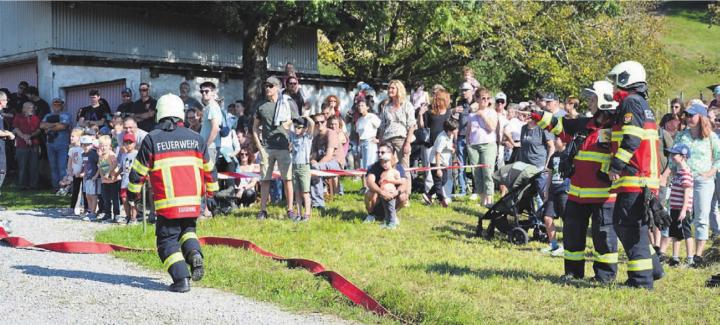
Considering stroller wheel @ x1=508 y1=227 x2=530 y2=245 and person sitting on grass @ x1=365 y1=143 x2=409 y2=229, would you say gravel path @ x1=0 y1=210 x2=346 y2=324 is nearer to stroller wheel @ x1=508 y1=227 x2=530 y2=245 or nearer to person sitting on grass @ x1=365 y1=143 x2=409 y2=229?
person sitting on grass @ x1=365 y1=143 x2=409 y2=229

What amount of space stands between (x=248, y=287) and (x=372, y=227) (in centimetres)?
411

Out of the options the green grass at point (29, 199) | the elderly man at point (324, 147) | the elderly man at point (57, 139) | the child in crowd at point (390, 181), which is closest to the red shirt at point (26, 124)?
the elderly man at point (57, 139)

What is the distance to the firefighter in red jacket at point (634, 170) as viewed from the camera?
824cm

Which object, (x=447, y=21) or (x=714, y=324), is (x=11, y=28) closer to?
(x=447, y=21)

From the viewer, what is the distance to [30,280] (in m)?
8.59

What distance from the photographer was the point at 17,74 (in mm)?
22516

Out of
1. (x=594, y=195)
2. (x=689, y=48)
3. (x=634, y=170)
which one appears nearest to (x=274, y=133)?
(x=594, y=195)

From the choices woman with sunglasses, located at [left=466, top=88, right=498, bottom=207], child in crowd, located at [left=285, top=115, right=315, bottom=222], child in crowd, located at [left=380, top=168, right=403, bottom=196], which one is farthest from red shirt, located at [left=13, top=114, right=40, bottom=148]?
woman with sunglasses, located at [left=466, top=88, right=498, bottom=207]

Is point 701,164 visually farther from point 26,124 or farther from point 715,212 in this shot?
point 26,124

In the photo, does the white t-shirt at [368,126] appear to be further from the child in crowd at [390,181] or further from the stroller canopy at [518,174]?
the stroller canopy at [518,174]

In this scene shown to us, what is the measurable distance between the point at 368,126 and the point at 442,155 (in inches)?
59.8

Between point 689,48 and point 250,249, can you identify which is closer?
point 250,249

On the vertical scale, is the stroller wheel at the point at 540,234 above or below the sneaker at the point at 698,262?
above

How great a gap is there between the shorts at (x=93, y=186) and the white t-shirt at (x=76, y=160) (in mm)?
579
